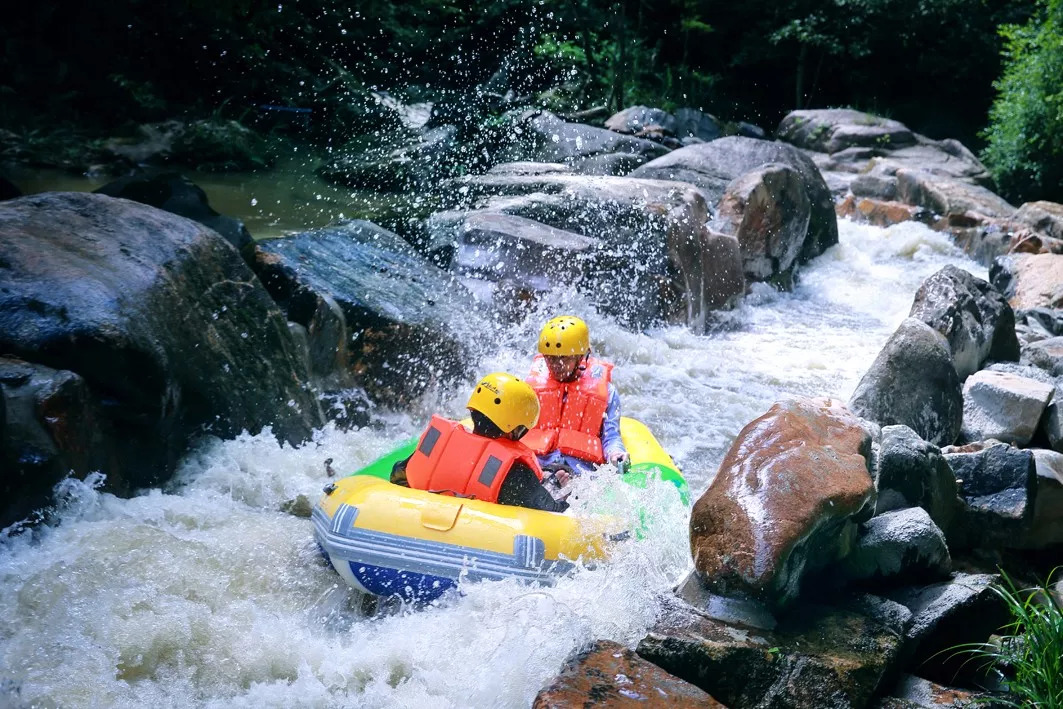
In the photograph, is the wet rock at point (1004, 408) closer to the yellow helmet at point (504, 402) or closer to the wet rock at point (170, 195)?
the yellow helmet at point (504, 402)

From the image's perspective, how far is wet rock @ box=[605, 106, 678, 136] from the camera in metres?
15.8

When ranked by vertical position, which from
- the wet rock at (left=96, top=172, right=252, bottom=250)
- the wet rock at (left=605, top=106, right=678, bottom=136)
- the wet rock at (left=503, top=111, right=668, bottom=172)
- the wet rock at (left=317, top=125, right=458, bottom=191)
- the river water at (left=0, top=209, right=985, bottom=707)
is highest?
the wet rock at (left=605, top=106, right=678, bottom=136)

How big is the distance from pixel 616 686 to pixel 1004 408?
4.21m

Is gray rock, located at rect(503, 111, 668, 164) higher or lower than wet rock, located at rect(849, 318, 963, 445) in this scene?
higher

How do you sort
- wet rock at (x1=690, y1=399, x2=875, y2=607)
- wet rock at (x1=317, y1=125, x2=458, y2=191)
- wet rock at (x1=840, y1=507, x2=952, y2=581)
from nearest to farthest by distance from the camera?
wet rock at (x1=690, y1=399, x2=875, y2=607) < wet rock at (x1=840, y1=507, x2=952, y2=581) < wet rock at (x1=317, y1=125, x2=458, y2=191)

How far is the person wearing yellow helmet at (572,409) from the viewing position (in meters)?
5.11

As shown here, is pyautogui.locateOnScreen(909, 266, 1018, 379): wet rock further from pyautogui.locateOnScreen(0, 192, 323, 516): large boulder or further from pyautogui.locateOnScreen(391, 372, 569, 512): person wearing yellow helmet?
pyautogui.locateOnScreen(0, 192, 323, 516): large boulder

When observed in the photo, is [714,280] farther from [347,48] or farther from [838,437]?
[347,48]

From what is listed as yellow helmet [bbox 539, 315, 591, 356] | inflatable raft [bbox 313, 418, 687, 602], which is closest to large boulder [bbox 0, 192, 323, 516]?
inflatable raft [bbox 313, 418, 687, 602]

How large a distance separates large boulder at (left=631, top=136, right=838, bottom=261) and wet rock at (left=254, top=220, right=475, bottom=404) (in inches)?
210

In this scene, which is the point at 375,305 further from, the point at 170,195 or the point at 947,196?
the point at 947,196

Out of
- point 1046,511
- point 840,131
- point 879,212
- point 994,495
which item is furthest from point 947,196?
point 994,495

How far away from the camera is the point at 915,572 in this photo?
3770 millimetres

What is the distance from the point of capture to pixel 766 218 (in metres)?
11.1
